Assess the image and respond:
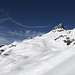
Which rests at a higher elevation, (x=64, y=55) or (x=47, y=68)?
(x=64, y=55)

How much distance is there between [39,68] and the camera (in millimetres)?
4109

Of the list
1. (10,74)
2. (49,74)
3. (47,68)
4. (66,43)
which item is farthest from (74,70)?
(66,43)

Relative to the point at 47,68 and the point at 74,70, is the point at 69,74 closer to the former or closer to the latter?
the point at 74,70

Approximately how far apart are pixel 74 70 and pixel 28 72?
1.94 m

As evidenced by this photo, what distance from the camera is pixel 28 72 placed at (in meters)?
3.95

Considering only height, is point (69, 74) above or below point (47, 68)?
below

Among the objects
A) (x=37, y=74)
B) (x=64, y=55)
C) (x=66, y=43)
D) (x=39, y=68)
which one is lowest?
(x=37, y=74)

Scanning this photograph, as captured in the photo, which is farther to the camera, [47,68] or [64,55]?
[64,55]

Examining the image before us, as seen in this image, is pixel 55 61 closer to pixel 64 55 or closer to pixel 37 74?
pixel 64 55

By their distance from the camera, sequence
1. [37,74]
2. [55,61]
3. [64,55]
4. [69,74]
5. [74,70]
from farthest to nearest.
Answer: [64,55] → [55,61] → [37,74] → [74,70] → [69,74]

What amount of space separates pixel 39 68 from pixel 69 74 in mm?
1490

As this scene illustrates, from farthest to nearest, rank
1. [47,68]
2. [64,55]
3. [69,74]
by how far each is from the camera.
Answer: [64,55] < [47,68] < [69,74]

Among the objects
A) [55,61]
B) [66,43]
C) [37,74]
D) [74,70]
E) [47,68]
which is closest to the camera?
[74,70]

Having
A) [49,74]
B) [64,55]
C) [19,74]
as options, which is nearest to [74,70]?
[49,74]
